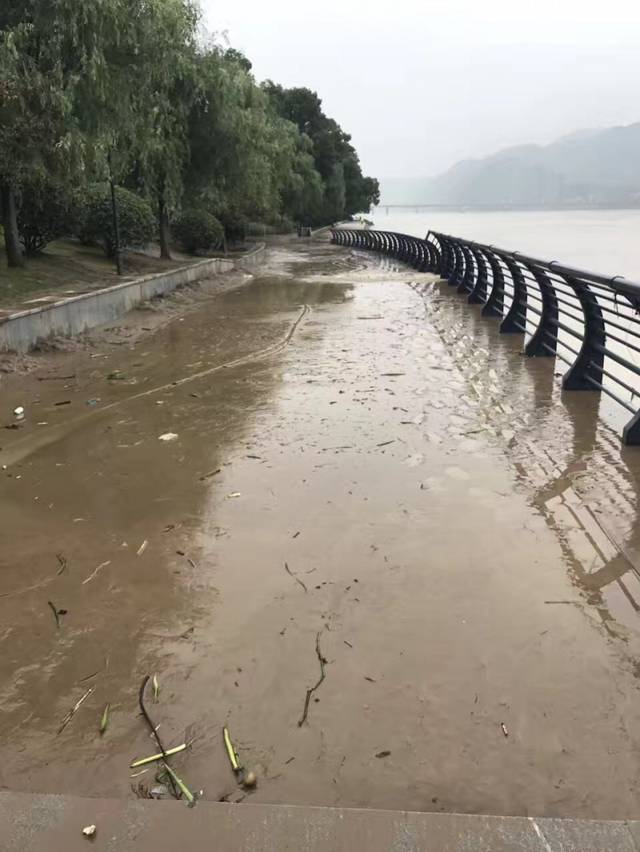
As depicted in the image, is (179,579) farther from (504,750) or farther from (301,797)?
(504,750)

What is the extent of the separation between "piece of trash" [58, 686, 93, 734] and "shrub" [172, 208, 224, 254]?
26.0 meters

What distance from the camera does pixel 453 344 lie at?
10102 mm

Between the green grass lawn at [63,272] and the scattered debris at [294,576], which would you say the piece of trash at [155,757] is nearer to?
the scattered debris at [294,576]

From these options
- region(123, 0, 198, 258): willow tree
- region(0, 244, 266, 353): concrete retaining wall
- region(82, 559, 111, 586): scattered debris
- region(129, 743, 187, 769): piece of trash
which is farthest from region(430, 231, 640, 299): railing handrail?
region(123, 0, 198, 258): willow tree

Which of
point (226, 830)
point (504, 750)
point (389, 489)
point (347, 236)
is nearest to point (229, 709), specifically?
point (226, 830)

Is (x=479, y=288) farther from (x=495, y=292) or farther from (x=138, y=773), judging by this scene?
(x=138, y=773)

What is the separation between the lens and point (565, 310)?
11680 mm

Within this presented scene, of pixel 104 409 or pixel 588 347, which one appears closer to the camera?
pixel 104 409

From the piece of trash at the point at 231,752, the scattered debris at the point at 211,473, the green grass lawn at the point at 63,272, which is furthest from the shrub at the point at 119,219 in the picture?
the piece of trash at the point at 231,752

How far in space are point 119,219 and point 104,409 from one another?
1334cm

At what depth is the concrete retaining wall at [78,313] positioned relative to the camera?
8859mm

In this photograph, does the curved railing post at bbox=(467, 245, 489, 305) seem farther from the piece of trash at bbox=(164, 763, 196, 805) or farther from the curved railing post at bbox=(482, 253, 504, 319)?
the piece of trash at bbox=(164, 763, 196, 805)

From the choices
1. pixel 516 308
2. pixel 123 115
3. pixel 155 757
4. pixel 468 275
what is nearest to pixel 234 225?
pixel 468 275

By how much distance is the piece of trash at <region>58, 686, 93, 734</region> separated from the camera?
8.46 feet
